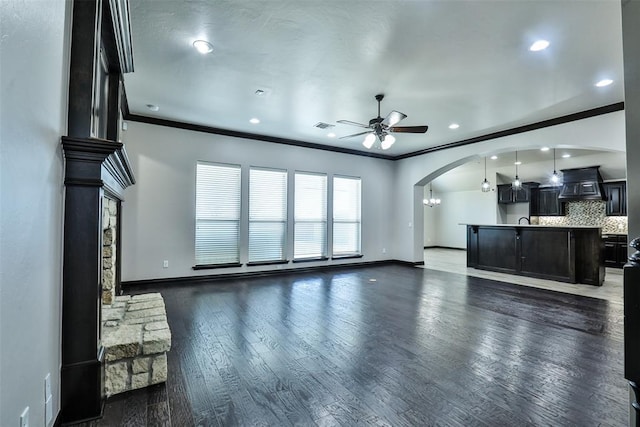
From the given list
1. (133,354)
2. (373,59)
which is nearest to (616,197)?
(373,59)

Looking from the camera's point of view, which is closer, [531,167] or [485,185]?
[485,185]

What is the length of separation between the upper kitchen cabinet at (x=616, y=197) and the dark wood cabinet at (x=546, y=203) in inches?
47.9

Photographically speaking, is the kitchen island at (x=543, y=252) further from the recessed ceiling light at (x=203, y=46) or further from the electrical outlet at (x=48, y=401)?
the electrical outlet at (x=48, y=401)

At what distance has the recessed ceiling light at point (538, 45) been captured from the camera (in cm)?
304

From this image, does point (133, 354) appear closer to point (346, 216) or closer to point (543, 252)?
point (346, 216)

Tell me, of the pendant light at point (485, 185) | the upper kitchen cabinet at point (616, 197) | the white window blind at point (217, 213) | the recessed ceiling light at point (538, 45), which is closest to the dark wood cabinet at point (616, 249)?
the upper kitchen cabinet at point (616, 197)

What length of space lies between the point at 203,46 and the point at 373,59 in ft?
5.89

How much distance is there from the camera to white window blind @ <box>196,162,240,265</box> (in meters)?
5.93

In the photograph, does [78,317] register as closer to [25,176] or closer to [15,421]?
[15,421]

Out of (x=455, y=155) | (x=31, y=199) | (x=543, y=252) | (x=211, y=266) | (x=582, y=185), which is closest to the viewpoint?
(x=31, y=199)

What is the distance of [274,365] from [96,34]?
2718 millimetres

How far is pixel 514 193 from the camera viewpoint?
1096cm

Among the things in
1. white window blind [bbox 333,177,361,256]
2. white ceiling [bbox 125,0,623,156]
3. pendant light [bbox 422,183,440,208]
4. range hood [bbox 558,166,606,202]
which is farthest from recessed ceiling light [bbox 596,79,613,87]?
pendant light [bbox 422,183,440,208]

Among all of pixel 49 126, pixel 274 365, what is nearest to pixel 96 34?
pixel 49 126
